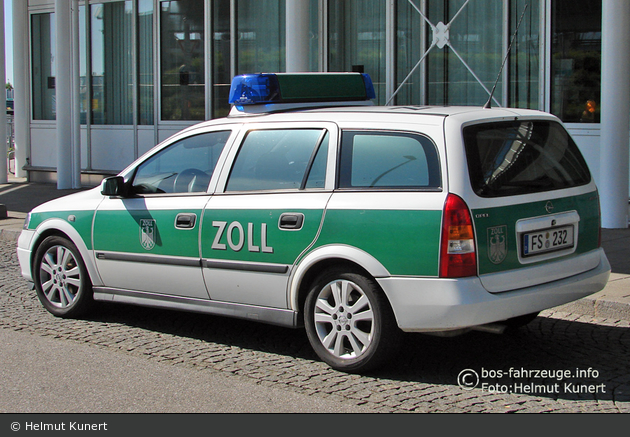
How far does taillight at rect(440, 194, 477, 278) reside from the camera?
4578 mm

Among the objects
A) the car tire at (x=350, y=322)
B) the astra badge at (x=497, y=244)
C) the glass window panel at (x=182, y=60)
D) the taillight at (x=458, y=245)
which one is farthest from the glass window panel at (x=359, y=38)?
the taillight at (x=458, y=245)

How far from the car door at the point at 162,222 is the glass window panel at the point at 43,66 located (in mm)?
12814

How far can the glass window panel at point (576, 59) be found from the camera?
1100 centimetres

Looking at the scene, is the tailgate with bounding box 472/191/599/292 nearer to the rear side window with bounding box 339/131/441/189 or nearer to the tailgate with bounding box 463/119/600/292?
the tailgate with bounding box 463/119/600/292

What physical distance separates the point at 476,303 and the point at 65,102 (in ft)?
42.7

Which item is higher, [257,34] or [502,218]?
[257,34]

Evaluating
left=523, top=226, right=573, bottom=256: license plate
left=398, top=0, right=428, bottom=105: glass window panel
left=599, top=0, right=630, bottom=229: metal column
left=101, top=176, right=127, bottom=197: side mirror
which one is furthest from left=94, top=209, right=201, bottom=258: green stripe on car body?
left=398, top=0, right=428, bottom=105: glass window panel

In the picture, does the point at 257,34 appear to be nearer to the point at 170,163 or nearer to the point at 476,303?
the point at 170,163

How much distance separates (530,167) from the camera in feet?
16.4

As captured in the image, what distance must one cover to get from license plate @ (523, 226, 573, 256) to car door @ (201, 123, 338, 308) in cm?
125

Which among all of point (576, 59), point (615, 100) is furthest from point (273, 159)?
point (576, 59)

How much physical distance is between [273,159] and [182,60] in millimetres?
10901
